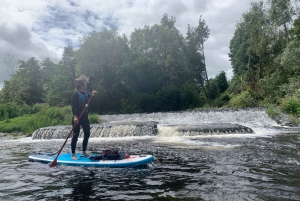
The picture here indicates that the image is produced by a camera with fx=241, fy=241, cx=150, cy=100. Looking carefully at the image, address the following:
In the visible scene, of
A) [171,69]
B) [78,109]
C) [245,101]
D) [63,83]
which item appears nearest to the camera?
[78,109]

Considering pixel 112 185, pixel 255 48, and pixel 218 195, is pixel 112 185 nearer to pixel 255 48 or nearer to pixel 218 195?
Result: pixel 218 195

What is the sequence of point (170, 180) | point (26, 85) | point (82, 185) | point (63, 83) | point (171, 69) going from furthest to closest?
point (26, 85) → point (171, 69) → point (63, 83) → point (170, 180) → point (82, 185)

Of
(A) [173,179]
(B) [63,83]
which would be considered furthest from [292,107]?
(B) [63,83]

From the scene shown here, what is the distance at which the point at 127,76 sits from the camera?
1399 inches

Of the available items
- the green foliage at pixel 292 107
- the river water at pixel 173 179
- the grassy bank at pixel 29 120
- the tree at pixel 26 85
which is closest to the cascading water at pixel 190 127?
the green foliage at pixel 292 107

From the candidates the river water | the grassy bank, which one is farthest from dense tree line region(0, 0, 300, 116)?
the river water

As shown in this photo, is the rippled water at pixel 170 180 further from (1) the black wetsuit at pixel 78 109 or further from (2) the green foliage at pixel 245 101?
(2) the green foliage at pixel 245 101

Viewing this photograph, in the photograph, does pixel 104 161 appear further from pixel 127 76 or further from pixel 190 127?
pixel 127 76

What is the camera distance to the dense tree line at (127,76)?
3478 cm

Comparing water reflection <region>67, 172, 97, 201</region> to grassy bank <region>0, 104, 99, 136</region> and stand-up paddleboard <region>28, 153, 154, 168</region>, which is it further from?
grassy bank <region>0, 104, 99, 136</region>

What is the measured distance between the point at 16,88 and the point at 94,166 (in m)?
39.9

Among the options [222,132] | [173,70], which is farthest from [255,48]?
[222,132]

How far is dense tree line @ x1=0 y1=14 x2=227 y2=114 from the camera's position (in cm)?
3478

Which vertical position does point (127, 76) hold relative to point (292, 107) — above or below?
above
